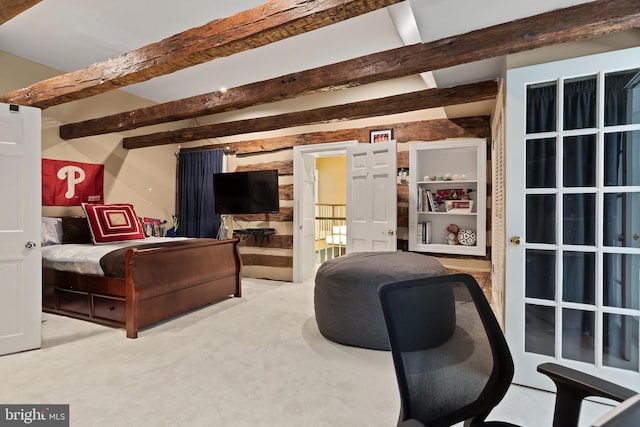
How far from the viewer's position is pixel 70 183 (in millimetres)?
4691

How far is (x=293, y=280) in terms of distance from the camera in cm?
542

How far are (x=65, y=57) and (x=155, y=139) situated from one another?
1.42 m

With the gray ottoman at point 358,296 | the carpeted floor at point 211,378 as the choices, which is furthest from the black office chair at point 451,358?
the gray ottoman at point 358,296

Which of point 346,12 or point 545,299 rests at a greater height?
point 346,12

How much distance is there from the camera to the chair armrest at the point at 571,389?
1.06m

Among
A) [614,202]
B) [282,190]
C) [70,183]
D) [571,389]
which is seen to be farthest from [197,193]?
[571,389]

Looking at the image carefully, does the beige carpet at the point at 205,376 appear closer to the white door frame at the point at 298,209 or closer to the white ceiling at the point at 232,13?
the white door frame at the point at 298,209

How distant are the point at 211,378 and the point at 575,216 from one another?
2.62m

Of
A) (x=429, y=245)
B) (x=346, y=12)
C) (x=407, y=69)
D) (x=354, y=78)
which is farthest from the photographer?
(x=429, y=245)

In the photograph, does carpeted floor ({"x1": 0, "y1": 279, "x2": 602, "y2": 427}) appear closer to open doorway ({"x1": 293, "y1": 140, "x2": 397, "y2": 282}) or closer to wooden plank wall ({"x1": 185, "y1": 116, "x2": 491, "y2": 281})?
open doorway ({"x1": 293, "y1": 140, "x2": 397, "y2": 282})

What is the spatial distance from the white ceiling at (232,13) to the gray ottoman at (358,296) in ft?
5.99

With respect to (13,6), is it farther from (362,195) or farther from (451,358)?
(362,195)

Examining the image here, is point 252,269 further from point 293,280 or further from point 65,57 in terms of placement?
point 65,57

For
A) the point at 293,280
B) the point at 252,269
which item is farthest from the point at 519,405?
the point at 252,269
